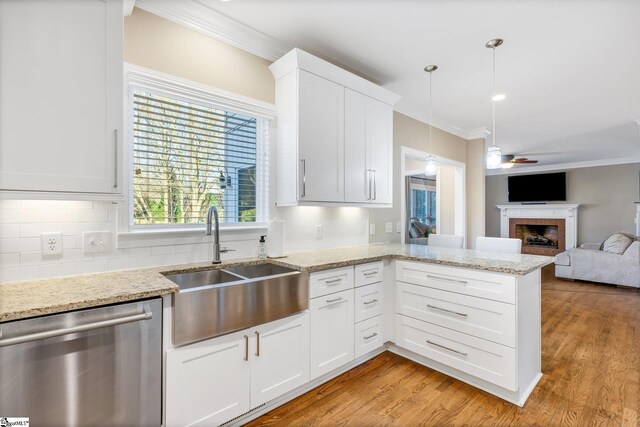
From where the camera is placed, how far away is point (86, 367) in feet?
4.20

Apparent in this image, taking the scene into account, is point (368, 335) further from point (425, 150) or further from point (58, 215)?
point (425, 150)

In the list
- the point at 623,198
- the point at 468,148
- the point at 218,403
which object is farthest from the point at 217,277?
the point at 623,198

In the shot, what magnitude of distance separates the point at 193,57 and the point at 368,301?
2.19m

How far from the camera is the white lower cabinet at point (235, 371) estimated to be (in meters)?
1.53

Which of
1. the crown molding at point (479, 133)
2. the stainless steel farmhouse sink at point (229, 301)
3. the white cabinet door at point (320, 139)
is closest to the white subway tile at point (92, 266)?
the stainless steel farmhouse sink at point (229, 301)

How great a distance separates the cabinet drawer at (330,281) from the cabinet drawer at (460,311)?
54 cm

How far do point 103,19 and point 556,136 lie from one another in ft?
20.7

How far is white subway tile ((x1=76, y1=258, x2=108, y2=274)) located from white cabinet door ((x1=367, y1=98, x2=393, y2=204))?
2.09 m

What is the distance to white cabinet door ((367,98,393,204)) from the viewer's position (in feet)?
9.26

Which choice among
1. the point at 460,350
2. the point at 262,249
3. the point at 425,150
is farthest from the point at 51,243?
the point at 425,150

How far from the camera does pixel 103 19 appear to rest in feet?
4.95

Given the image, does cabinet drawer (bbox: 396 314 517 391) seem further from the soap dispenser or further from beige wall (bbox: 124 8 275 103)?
beige wall (bbox: 124 8 275 103)

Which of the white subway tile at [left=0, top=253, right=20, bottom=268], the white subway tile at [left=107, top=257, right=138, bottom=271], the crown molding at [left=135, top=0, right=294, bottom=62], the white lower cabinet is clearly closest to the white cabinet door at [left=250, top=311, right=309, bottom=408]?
the white lower cabinet

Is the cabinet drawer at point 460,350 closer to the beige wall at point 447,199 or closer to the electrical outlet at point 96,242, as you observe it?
the electrical outlet at point 96,242
